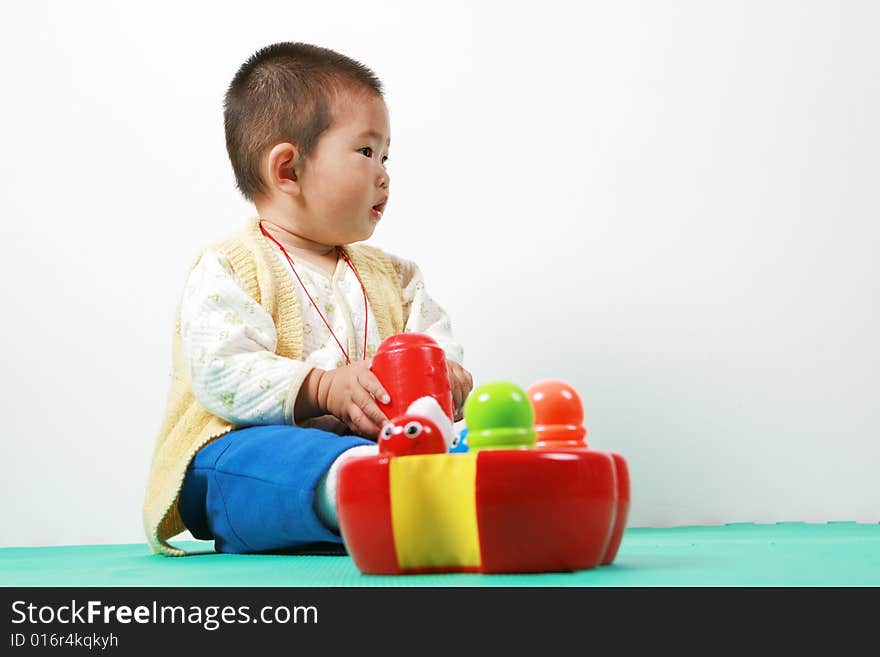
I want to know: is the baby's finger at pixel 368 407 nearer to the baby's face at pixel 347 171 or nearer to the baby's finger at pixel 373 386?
the baby's finger at pixel 373 386

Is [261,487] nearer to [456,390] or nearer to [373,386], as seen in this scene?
[373,386]

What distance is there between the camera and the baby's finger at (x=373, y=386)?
91 centimetres

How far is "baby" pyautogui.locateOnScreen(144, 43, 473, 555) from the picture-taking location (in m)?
0.92

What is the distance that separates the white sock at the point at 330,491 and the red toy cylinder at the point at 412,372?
0.24 ft

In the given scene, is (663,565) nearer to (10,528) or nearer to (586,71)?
(586,71)

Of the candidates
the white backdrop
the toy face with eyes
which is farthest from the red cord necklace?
the toy face with eyes

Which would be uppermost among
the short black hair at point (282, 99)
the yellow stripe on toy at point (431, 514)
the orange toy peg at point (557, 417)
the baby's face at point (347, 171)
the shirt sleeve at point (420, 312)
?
the short black hair at point (282, 99)

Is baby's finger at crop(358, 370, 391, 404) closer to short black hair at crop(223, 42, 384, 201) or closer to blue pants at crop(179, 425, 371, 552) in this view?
blue pants at crop(179, 425, 371, 552)

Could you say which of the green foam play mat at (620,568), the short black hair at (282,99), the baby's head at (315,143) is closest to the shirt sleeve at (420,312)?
the baby's head at (315,143)

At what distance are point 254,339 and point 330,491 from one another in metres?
0.26

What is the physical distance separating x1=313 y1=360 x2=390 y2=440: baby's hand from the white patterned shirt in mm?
33

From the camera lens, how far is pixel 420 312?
125 centimetres

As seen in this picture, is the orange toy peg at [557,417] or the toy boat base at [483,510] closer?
the toy boat base at [483,510]

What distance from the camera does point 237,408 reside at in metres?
1.01
